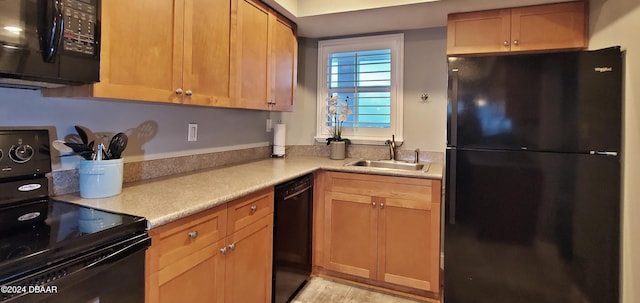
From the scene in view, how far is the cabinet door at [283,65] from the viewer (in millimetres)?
2371

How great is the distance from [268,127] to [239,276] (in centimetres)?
156

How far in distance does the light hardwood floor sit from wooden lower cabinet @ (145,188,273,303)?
49 centimetres

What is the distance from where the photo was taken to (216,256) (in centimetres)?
143

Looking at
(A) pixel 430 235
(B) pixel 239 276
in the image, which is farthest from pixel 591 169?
(B) pixel 239 276

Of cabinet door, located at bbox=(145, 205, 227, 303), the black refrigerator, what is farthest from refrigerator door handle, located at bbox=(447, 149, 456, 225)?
cabinet door, located at bbox=(145, 205, 227, 303)

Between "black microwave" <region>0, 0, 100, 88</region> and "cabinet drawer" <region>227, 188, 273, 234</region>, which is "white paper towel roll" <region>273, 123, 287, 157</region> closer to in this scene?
"cabinet drawer" <region>227, 188, 273, 234</region>

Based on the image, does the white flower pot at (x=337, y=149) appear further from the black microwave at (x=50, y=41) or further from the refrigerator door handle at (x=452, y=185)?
the black microwave at (x=50, y=41)

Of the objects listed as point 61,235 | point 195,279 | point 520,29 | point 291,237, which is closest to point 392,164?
point 291,237

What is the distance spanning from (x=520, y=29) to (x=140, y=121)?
246 centimetres

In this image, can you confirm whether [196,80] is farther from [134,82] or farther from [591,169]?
[591,169]

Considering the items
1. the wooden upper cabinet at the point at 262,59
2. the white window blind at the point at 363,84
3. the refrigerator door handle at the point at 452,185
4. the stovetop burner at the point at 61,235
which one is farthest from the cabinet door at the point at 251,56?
the refrigerator door handle at the point at 452,185

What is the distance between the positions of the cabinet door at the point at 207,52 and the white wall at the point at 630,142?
6.87 ft

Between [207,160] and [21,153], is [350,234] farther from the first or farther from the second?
[21,153]

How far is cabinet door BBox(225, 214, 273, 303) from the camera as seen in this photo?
1535 mm
